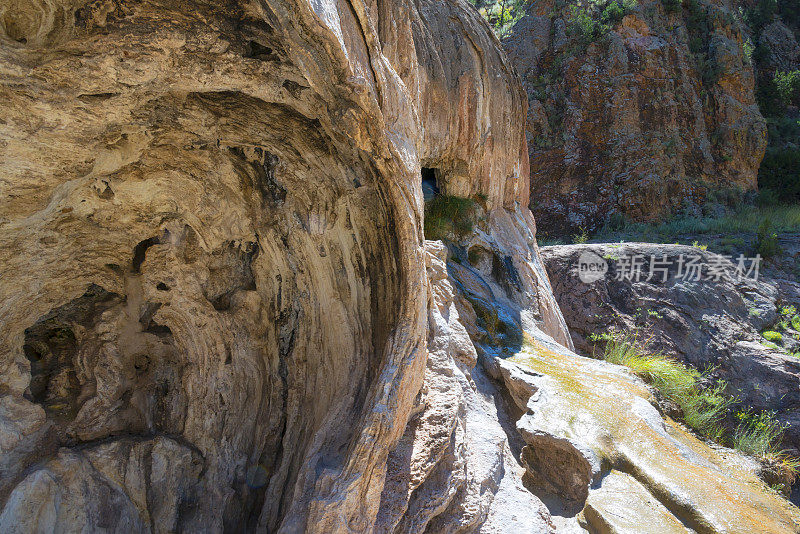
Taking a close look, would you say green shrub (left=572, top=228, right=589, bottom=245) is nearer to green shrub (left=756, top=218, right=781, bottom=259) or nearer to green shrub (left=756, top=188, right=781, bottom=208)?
green shrub (left=756, top=218, right=781, bottom=259)

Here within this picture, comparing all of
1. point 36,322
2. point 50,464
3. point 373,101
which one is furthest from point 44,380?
point 373,101

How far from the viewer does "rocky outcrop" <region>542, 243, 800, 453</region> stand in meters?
7.35

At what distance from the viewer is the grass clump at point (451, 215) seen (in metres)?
5.84

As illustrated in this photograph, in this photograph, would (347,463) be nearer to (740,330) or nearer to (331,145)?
(331,145)

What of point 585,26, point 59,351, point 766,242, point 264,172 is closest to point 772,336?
point 766,242

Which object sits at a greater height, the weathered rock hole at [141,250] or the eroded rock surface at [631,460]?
the weathered rock hole at [141,250]

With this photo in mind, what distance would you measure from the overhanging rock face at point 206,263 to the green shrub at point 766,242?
30.8 feet

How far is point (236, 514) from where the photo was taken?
3.16 metres

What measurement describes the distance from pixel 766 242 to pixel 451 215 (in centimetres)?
779

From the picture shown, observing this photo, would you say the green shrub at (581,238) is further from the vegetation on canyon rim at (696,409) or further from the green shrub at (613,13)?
the vegetation on canyon rim at (696,409)

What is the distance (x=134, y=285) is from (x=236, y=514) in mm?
1706

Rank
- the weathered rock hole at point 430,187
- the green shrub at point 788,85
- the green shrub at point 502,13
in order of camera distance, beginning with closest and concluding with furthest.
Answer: the weathered rock hole at point 430,187
the green shrub at point 502,13
the green shrub at point 788,85

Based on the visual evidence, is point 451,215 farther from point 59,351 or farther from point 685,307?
point 685,307

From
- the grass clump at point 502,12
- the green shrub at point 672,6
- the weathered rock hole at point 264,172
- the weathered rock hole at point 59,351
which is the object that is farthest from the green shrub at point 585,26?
the weathered rock hole at point 59,351
